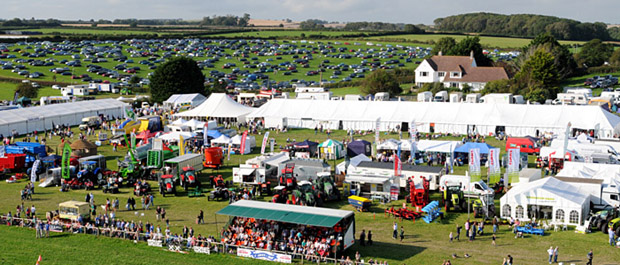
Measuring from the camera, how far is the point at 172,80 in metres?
71.4

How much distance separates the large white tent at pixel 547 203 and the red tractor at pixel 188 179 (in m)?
16.6

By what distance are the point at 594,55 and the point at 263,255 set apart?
84.4 m

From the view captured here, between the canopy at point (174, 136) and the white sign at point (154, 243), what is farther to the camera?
the canopy at point (174, 136)

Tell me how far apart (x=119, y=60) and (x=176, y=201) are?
269ft

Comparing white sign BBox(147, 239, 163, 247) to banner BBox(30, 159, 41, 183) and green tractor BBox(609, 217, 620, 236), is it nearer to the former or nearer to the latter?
banner BBox(30, 159, 41, 183)

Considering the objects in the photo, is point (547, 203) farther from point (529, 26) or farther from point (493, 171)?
point (529, 26)

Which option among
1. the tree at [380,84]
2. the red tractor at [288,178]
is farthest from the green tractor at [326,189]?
the tree at [380,84]

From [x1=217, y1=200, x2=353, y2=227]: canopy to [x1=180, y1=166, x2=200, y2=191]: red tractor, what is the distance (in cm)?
888

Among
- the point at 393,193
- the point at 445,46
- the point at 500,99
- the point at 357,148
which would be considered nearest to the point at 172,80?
the point at 357,148

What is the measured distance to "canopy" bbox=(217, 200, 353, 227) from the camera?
2378 centimetres

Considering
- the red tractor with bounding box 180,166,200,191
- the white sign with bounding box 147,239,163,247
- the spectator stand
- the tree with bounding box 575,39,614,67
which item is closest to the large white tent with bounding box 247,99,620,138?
the red tractor with bounding box 180,166,200,191

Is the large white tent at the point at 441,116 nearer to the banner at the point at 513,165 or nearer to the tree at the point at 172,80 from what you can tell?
the banner at the point at 513,165

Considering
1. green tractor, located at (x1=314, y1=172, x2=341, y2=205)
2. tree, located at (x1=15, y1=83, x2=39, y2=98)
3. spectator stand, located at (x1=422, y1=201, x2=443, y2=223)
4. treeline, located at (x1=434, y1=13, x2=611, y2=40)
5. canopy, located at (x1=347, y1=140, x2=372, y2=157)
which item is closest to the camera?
spectator stand, located at (x1=422, y1=201, x2=443, y2=223)

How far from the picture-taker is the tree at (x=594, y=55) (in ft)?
302
